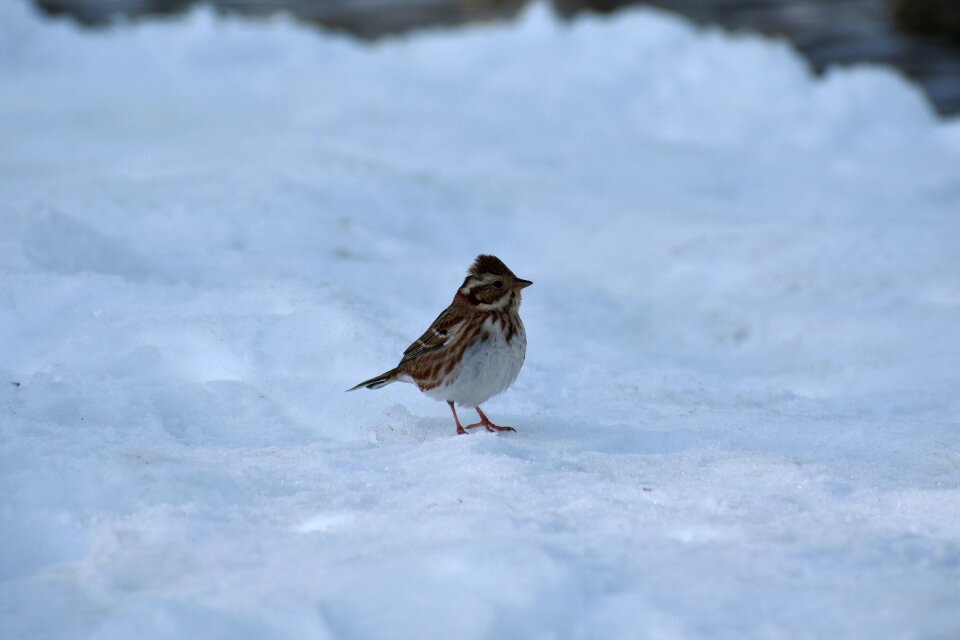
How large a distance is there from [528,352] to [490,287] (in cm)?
149

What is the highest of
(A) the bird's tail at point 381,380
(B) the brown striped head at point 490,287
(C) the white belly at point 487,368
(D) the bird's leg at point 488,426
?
(B) the brown striped head at point 490,287

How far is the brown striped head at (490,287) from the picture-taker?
5.00 meters

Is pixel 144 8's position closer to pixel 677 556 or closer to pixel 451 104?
pixel 451 104

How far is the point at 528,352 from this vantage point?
645 cm

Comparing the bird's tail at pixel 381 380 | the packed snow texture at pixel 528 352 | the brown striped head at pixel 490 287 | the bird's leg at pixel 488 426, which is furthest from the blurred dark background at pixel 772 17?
the bird's tail at pixel 381 380

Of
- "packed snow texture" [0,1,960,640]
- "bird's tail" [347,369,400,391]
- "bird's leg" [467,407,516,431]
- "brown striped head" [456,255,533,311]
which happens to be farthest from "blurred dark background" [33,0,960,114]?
"bird's tail" [347,369,400,391]

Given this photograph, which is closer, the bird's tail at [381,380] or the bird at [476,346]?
the bird at [476,346]

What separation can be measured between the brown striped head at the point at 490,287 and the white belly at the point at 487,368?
11cm

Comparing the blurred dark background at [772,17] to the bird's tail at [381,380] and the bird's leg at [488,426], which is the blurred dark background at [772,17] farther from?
the bird's tail at [381,380]

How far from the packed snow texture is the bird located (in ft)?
0.83

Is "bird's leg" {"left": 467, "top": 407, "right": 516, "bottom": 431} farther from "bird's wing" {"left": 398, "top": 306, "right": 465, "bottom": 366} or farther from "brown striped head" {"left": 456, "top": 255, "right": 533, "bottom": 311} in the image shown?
"brown striped head" {"left": 456, "top": 255, "right": 533, "bottom": 311}

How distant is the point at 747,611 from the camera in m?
3.13

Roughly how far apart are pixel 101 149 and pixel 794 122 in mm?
6813

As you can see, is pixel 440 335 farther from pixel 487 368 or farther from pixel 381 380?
pixel 381 380
